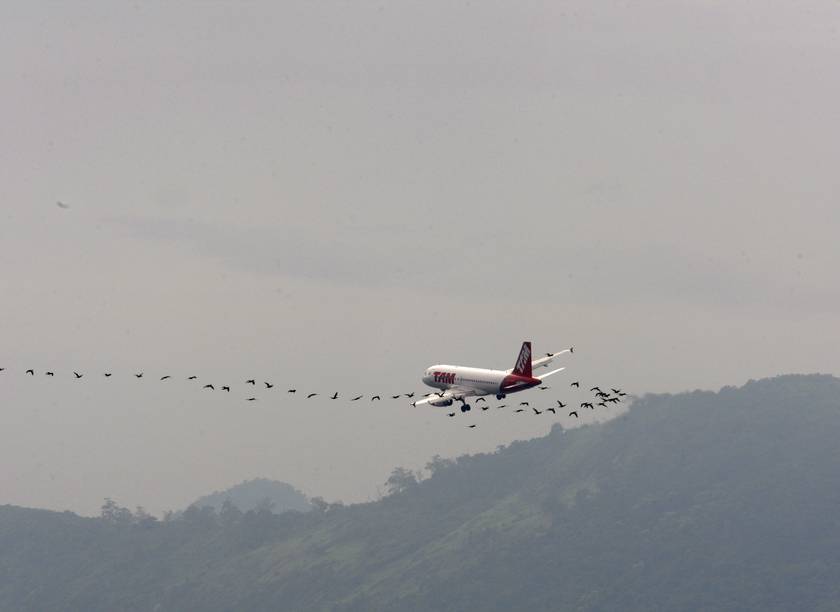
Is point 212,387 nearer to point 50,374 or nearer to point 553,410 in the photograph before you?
point 50,374

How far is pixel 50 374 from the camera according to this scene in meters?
167

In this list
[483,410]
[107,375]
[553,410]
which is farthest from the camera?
[483,410]

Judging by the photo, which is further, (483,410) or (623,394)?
(483,410)

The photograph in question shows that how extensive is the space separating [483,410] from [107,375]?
58.9 m

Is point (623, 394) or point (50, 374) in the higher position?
point (50, 374)

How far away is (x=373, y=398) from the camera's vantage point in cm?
16488

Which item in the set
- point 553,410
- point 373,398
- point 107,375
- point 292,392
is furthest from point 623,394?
point 107,375

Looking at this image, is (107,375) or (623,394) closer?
(107,375)

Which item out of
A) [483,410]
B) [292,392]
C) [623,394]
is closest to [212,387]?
[292,392]

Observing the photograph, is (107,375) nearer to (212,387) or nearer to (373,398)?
(212,387)

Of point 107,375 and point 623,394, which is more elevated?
point 107,375

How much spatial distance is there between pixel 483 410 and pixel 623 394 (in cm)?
2328

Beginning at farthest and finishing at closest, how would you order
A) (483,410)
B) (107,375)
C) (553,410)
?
(483,410), (553,410), (107,375)

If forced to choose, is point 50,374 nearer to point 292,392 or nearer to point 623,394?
point 292,392
